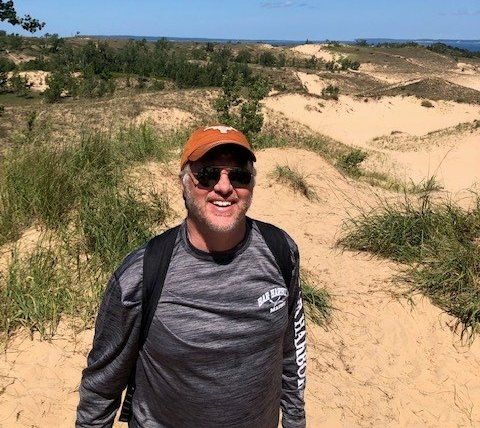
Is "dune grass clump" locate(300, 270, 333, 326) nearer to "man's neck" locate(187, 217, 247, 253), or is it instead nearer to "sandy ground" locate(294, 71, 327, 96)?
"man's neck" locate(187, 217, 247, 253)

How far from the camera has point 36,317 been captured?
3756 mm

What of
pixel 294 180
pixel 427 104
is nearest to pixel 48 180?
pixel 294 180

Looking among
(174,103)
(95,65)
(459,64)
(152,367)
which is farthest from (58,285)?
(459,64)

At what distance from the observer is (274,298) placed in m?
1.86

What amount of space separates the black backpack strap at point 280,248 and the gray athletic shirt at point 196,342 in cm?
2

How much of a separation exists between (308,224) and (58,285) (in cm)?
377

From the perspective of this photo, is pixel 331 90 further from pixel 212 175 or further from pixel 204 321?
pixel 204 321

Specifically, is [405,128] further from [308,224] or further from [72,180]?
[72,180]

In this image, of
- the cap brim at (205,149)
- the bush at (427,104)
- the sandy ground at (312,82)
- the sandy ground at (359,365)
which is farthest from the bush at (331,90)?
the cap brim at (205,149)

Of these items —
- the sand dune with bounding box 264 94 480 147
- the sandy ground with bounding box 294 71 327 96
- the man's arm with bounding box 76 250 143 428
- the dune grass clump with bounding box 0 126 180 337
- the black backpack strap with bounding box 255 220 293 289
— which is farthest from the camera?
the sandy ground with bounding box 294 71 327 96

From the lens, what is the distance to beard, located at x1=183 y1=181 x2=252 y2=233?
70.5 inches

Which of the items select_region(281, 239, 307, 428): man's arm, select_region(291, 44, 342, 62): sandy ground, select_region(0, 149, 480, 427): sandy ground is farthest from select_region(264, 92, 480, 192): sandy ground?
select_region(291, 44, 342, 62): sandy ground

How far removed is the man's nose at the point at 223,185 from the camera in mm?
1823

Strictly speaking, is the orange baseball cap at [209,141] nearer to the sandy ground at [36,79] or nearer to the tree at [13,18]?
the tree at [13,18]
